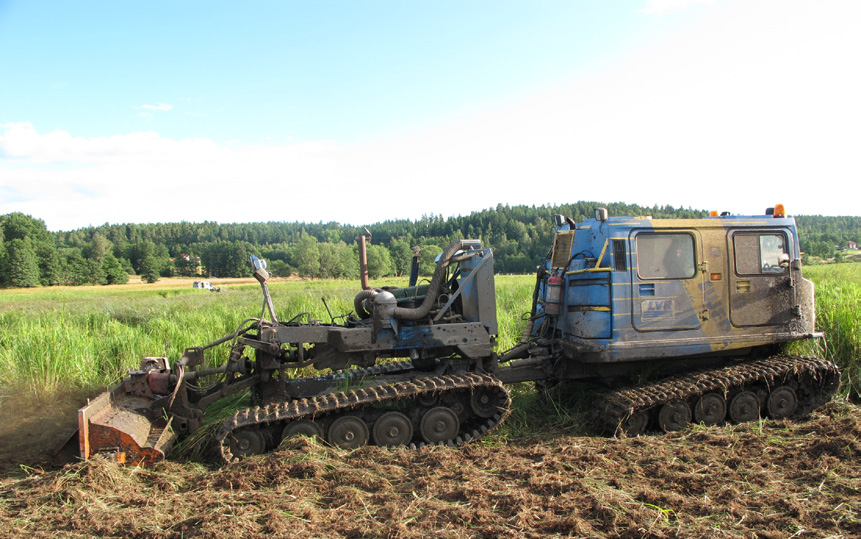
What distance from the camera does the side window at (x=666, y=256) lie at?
6184 millimetres

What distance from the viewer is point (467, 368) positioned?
6332mm

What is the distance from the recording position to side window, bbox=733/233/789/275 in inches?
252

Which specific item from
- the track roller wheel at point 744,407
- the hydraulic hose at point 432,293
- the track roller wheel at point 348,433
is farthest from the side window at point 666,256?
the track roller wheel at point 348,433

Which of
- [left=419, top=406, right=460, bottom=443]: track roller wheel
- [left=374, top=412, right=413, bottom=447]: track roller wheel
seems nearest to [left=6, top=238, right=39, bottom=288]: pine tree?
[left=374, top=412, right=413, bottom=447]: track roller wheel

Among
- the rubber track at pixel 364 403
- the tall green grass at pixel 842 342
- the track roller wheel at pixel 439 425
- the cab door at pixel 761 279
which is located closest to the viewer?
the rubber track at pixel 364 403

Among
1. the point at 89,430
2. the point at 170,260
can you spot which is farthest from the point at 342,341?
the point at 170,260

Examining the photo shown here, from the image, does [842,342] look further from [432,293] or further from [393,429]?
[393,429]

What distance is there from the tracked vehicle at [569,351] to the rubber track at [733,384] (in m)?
0.02

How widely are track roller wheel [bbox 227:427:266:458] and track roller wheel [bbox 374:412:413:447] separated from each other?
1203mm

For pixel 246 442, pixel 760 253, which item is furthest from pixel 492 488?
pixel 760 253

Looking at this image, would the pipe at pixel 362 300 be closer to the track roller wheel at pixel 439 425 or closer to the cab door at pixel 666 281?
the track roller wheel at pixel 439 425

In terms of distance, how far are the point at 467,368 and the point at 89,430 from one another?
404cm

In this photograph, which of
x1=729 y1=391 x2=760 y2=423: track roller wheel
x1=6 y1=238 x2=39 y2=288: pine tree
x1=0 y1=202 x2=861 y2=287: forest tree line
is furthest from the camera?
x1=6 y1=238 x2=39 y2=288: pine tree

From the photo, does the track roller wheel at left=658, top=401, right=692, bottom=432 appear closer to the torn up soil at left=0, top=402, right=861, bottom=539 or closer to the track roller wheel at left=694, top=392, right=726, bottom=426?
the track roller wheel at left=694, top=392, right=726, bottom=426
